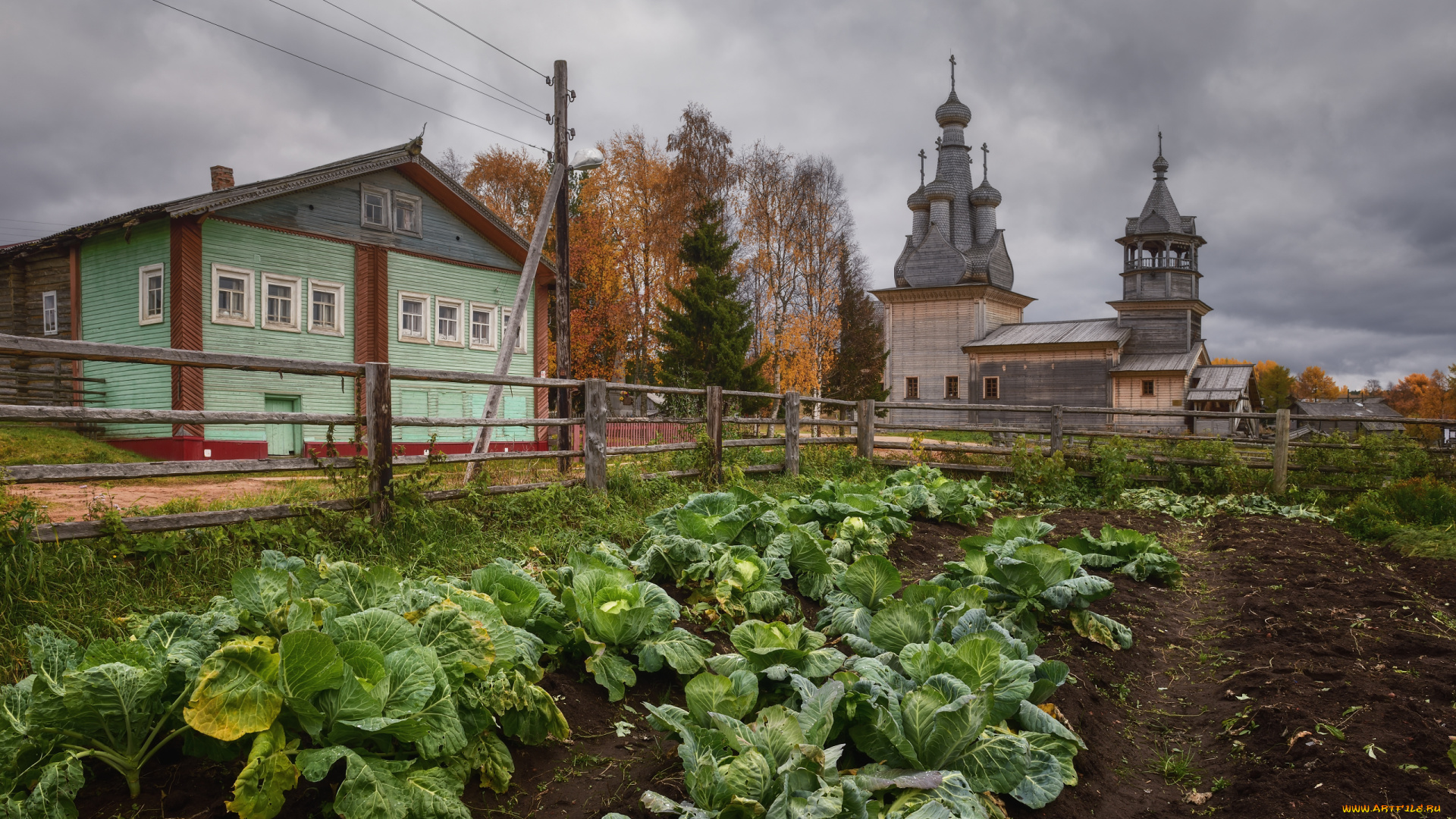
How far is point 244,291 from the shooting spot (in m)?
14.0

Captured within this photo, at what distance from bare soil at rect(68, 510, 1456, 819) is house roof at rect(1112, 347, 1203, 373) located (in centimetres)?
2445

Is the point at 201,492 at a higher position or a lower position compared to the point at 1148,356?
lower

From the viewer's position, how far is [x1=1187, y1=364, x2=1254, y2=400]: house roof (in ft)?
91.4

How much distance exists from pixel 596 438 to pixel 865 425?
19.6ft

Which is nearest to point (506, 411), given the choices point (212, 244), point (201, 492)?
point (212, 244)

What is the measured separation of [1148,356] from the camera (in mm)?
28562

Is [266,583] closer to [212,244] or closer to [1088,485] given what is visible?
[1088,485]

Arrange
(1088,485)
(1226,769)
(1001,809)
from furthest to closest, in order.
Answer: (1088,485) → (1226,769) → (1001,809)

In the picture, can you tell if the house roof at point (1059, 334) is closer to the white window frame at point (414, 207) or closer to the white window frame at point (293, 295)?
the white window frame at point (414, 207)

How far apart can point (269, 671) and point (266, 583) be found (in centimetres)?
60

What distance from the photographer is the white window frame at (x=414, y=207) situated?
16125 millimetres

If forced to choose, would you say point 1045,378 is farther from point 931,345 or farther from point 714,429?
point 714,429

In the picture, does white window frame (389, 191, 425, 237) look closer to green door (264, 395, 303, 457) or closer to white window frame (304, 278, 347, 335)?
white window frame (304, 278, 347, 335)

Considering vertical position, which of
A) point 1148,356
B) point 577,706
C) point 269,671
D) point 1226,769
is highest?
point 1148,356
